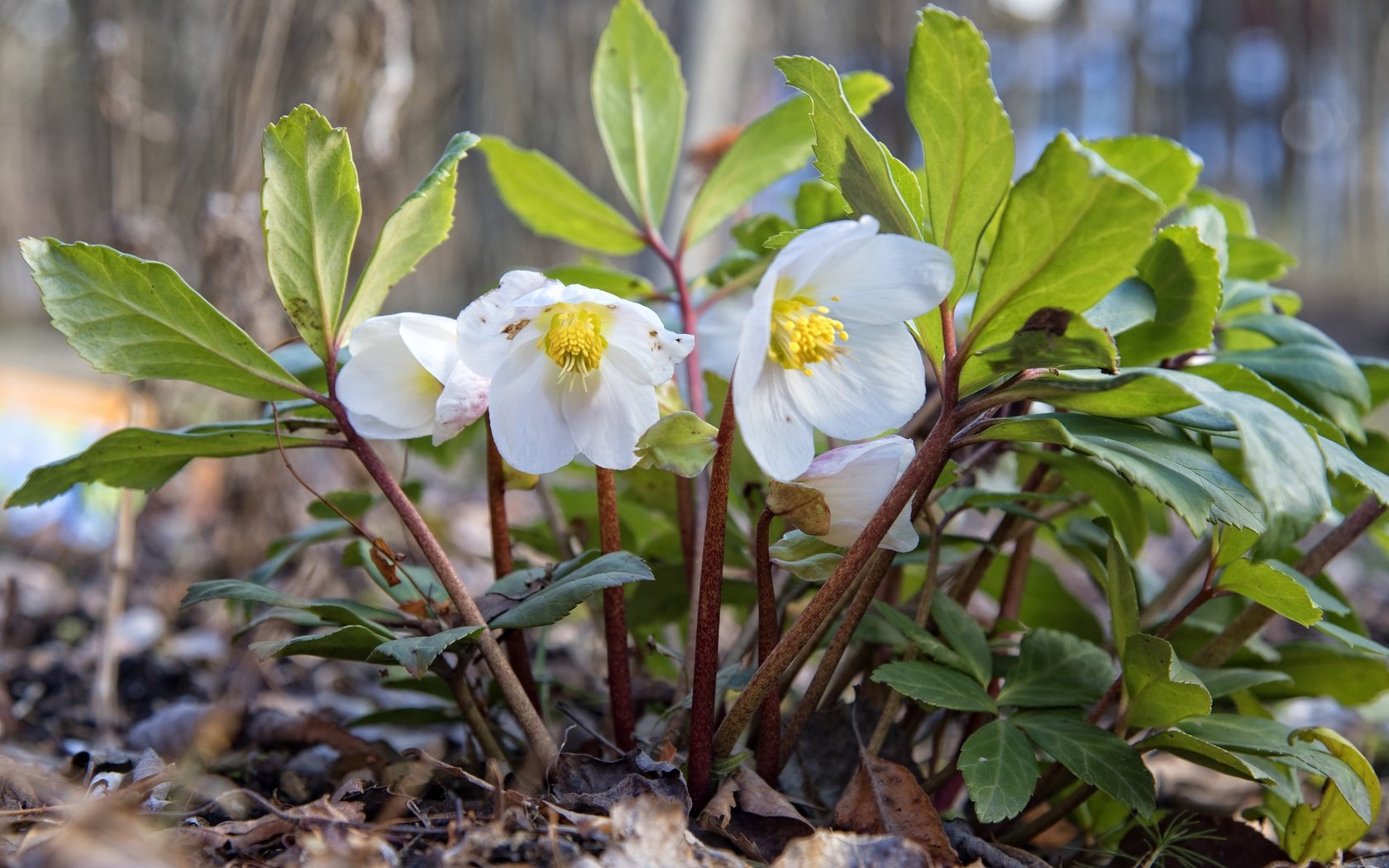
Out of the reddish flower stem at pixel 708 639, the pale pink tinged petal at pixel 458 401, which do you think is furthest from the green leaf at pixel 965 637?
the pale pink tinged petal at pixel 458 401

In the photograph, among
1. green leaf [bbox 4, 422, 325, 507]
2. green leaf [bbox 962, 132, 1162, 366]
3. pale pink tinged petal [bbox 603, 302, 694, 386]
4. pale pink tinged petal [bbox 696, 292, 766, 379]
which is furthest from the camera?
pale pink tinged petal [bbox 696, 292, 766, 379]

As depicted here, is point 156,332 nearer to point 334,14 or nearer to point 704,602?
point 704,602

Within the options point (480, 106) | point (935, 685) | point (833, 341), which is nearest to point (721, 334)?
point (833, 341)

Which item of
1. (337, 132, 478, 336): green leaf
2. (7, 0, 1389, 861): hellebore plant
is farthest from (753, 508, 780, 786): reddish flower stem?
(337, 132, 478, 336): green leaf

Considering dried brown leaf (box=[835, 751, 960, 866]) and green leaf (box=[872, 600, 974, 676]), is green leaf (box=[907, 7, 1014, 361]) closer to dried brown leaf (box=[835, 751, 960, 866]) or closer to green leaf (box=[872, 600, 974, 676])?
green leaf (box=[872, 600, 974, 676])

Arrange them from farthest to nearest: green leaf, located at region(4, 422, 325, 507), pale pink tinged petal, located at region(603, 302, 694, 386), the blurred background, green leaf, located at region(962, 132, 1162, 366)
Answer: the blurred background
green leaf, located at region(4, 422, 325, 507)
pale pink tinged petal, located at region(603, 302, 694, 386)
green leaf, located at region(962, 132, 1162, 366)

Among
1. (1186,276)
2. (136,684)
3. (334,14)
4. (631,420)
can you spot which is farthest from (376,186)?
(1186,276)

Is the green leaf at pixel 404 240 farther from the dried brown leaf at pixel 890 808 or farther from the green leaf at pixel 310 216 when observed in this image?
the dried brown leaf at pixel 890 808
